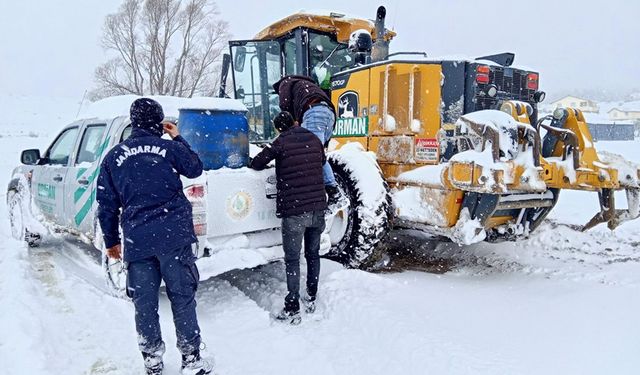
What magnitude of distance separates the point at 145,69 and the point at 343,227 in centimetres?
2360

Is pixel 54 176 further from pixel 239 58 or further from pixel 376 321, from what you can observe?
pixel 376 321

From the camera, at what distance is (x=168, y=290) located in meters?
3.05

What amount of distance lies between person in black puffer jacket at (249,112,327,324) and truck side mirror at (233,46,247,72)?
143 inches

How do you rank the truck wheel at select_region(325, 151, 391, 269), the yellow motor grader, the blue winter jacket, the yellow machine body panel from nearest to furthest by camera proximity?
the blue winter jacket < the yellow motor grader < the truck wheel at select_region(325, 151, 391, 269) < the yellow machine body panel

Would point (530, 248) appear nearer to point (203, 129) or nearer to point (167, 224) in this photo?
point (203, 129)

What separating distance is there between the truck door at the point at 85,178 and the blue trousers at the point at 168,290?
2373 millimetres

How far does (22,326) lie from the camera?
3.58 metres

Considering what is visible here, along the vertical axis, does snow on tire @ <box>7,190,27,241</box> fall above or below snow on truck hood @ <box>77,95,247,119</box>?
below

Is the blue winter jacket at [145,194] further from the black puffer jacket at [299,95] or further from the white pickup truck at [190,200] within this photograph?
the black puffer jacket at [299,95]

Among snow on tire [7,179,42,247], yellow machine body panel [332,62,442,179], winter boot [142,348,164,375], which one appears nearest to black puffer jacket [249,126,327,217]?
Answer: winter boot [142,348,164,375]

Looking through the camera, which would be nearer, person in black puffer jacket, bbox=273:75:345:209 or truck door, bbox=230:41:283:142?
person in black puffer jacket, bbox=273:75:345:209

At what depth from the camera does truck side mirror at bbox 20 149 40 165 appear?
6.14m

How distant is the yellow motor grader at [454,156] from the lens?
440 centimetres

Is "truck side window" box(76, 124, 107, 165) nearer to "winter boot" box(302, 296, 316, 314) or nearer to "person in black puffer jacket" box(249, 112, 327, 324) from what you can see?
"person in black puffer jacket" box(249, 112, 327, 324)
